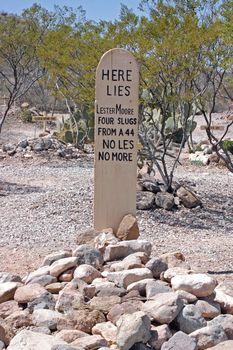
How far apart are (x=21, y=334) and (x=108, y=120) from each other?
9.94 feet

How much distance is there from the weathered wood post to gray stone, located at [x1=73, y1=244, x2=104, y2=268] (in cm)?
104

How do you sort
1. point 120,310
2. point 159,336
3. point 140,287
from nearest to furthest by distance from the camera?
1. point 159,336
2. point 120,310
3. point 140,287

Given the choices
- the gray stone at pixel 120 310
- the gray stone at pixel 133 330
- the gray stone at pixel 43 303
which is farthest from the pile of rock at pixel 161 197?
the gray stone at pixel 133 330

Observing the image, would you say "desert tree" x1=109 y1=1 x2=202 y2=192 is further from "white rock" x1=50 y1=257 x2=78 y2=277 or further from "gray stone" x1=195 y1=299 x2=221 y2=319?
"gray stone" x1=195 y1=299 x2=221 y2=319

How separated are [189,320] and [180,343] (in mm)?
346

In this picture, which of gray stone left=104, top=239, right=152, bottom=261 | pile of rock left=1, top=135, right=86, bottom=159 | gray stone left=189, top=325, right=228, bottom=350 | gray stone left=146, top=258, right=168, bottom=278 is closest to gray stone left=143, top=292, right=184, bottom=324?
gray stone left=189, top=325, right=228, bottom=350

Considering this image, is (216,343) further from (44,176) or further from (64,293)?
(44,176)

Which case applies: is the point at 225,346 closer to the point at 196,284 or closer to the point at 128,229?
the point at 196,284

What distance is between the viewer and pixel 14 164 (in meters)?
17.2

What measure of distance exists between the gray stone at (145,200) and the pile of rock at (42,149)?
7673 mm

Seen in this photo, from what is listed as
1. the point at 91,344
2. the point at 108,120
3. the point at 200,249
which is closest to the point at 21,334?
the point at 91,344

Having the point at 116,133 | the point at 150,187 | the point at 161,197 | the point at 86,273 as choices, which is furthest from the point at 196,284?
the point at 150,187

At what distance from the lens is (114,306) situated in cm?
424

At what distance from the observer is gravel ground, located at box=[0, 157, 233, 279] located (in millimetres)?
7484
